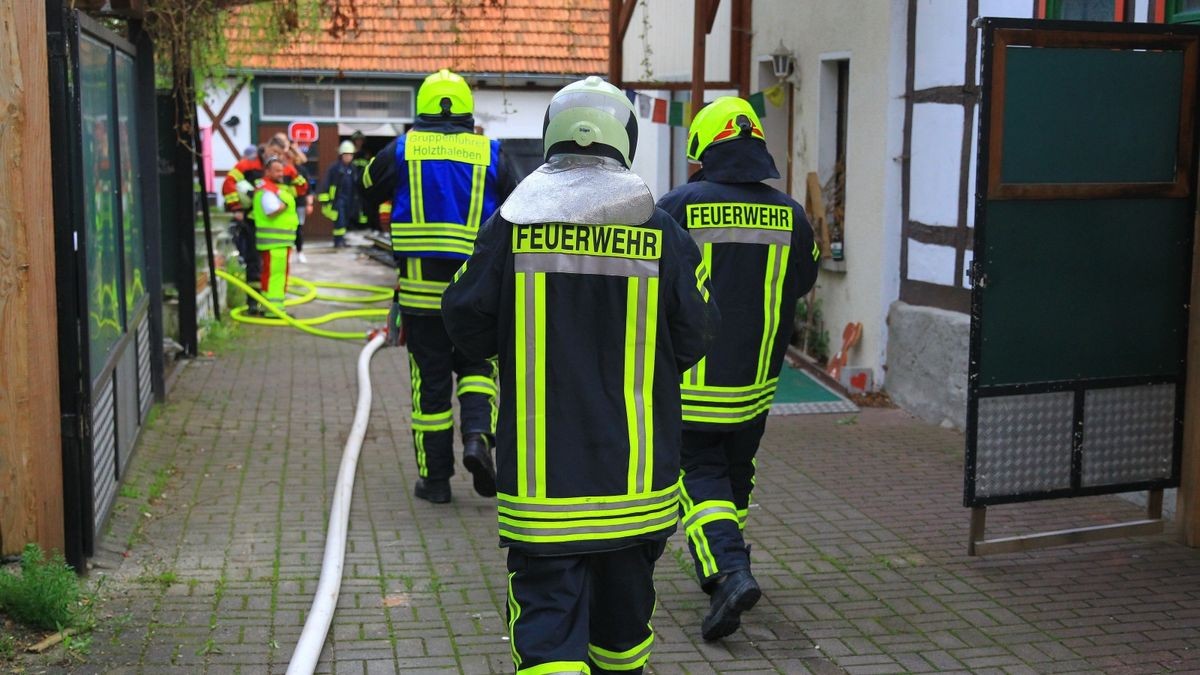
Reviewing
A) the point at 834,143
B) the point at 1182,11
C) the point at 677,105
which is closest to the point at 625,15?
the point at 677,105

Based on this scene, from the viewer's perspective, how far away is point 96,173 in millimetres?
6344

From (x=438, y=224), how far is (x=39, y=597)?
9.10 ft

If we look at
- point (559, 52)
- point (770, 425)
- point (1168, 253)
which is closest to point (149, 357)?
point (770, 425)

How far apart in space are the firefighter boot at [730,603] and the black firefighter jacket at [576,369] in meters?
1.42

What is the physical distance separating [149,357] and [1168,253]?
6.29 meters

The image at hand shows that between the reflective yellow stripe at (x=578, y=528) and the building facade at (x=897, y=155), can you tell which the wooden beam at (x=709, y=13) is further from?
the reflective yellow stripe at (x=578, y=528)

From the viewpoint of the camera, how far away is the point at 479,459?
276 inches

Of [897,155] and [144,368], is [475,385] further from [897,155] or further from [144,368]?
[897,155]

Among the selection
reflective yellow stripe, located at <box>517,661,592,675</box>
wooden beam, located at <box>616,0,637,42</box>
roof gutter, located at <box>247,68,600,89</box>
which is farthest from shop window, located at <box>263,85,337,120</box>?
reflective yellow stripe, located at <box>517,661,592,675</box>

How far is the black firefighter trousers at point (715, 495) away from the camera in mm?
5203

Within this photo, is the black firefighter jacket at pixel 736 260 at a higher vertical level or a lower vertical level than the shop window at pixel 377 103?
lower

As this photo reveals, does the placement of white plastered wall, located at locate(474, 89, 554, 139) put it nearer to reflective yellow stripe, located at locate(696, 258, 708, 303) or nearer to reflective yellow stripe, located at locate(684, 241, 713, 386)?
reflective yellow stripe, located at locate(684, 241, 713, 386)

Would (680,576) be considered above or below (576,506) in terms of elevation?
below

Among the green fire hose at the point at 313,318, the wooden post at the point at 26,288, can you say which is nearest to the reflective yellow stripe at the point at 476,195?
the wooden post at the point at 26,288
